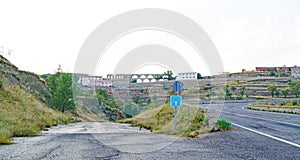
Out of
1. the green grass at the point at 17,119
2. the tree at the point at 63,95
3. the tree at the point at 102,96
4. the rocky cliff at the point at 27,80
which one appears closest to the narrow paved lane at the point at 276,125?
the green grass at the point at 17,119

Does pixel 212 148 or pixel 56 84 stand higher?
pixel 56 84

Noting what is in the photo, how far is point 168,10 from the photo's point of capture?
16172 mm

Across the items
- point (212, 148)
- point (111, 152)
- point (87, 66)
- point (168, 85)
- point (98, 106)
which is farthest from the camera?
point (98, 106)

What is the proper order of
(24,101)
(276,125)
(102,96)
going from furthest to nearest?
(102,96) < (24,101) < (276,125)

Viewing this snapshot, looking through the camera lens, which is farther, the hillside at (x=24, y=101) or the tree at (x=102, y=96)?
the tree at (x=102, y=96)

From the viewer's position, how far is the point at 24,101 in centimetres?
2223

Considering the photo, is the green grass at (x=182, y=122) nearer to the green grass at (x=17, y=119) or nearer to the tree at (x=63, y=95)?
the green grass at (x=17, y=119)

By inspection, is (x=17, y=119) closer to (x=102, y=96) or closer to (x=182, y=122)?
(x=182, y=122)

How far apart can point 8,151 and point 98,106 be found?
40.9 metres

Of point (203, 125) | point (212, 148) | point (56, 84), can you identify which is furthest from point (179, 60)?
point (56, 84)

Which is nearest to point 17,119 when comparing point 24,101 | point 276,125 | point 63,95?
point 24,101

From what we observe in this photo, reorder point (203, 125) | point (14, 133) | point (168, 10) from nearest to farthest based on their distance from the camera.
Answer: point (14, 133) → point (203, 125) → point (168, 10)

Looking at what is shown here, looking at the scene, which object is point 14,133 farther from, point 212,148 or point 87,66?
point 212,148

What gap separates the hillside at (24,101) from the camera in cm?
1453
